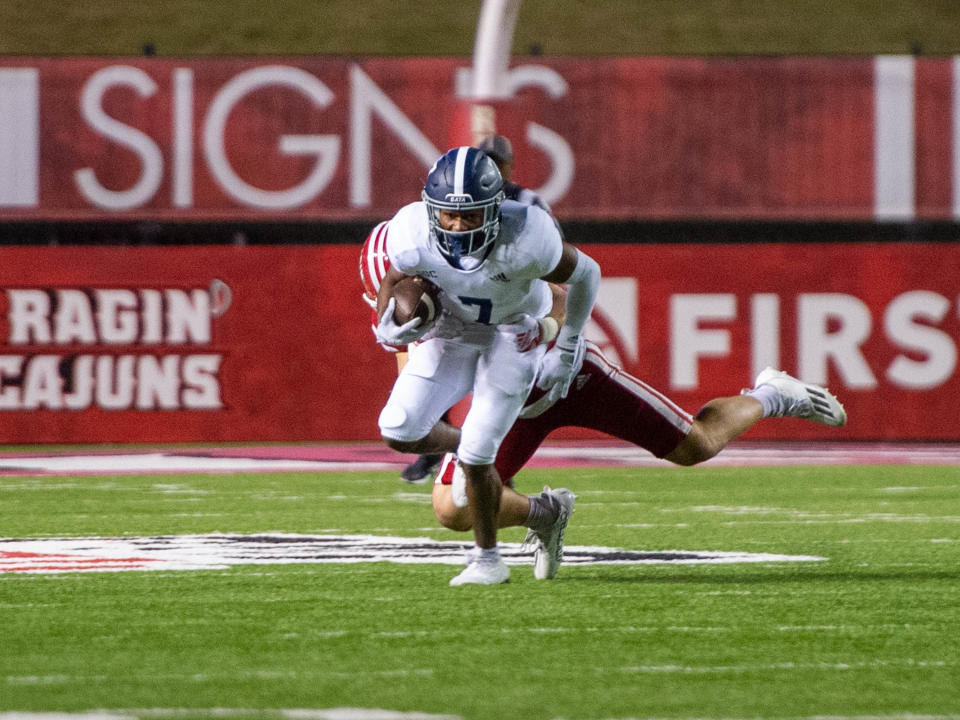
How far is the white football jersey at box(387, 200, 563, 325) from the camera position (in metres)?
5.92

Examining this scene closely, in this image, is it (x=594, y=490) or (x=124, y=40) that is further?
(x=124, y=40)

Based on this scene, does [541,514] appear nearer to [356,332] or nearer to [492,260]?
[492,260]

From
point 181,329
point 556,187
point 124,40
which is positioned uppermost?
point 124,40

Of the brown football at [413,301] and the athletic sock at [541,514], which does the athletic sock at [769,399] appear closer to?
the athletic sock at [541,514]

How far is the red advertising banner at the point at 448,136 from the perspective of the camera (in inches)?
560

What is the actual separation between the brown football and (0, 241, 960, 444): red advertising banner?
801cm

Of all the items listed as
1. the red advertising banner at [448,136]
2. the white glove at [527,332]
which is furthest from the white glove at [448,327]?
the red advertising banner at [448,136]

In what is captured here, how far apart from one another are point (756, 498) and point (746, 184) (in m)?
5.15

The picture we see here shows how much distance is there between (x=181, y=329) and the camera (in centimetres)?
1377

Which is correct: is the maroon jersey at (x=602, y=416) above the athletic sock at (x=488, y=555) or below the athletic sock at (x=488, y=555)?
above

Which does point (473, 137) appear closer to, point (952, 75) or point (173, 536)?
point (952, 75)

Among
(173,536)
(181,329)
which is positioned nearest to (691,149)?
(181,329)

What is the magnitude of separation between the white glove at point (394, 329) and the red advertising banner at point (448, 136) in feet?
27.8

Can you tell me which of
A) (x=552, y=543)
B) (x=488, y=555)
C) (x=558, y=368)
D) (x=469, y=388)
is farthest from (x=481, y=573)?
(x=558, y=368)
